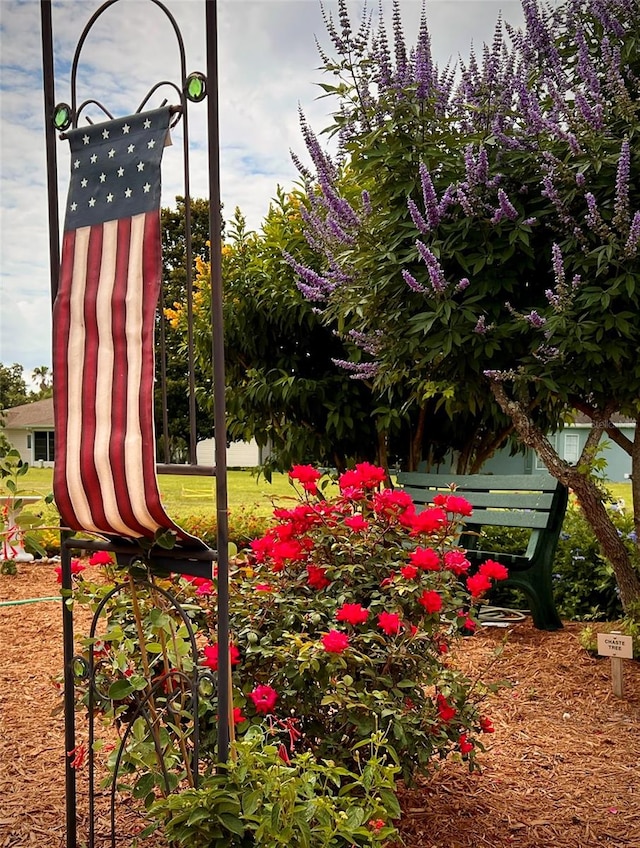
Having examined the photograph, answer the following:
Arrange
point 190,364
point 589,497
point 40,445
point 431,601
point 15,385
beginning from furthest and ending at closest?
1. point 15,385
2. point 40,445
3. point 589,497
4. point 431,601
5. point 190,364

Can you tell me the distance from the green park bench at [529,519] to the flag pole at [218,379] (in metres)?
2.47

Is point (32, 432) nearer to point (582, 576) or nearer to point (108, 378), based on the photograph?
point (582, 576)

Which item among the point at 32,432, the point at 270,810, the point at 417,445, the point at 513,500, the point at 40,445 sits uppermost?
the point at 32,432

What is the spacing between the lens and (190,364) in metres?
1.84

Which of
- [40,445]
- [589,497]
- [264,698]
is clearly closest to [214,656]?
[264,698]

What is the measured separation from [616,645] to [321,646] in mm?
1805

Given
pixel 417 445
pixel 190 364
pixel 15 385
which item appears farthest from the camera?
pixel 15 385

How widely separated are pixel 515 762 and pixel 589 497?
4.46ft

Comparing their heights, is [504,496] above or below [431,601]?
above

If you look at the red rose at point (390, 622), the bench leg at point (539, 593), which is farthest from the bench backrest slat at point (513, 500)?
the red rose at point (390, 622)

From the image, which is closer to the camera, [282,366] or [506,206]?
[506,206]

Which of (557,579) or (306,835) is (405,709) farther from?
(557,579)

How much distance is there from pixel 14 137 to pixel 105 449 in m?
2.05

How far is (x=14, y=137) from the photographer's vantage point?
3.22m
